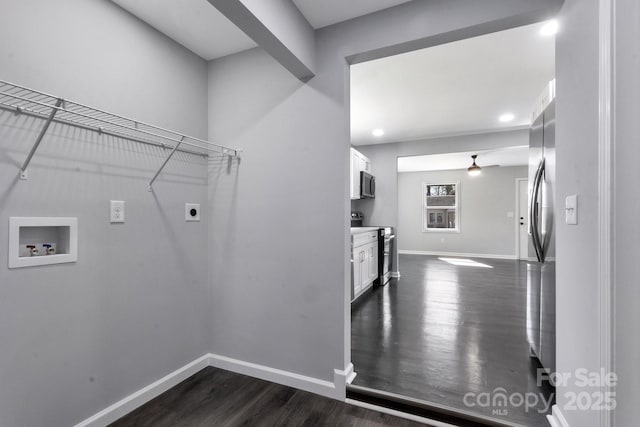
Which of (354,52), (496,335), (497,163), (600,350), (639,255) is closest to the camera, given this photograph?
(639,255)

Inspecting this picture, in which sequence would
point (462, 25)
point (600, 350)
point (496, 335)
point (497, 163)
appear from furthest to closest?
point (497, 163) < point (496, 335) < point (462, 25) < point (600, 350)

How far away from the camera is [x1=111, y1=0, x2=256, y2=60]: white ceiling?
172 centimetres

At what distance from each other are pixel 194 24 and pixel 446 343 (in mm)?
3164

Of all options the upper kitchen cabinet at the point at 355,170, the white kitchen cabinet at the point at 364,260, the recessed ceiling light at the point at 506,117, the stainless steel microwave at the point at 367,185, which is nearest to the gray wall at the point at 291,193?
the white kitchen cabinet at the point at 364,260

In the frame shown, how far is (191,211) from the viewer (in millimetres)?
2184

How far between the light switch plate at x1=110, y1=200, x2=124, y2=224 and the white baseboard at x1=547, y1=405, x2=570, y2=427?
2.66 m

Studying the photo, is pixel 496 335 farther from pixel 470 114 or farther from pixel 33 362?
pixel 33 362

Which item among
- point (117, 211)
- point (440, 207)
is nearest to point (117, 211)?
point (117, 211)

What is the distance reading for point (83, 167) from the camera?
5.09ft

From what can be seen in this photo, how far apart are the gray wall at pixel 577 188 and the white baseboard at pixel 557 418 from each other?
0.13ft

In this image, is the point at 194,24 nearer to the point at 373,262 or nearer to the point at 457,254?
the point at 373,262

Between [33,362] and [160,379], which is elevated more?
[33,362]

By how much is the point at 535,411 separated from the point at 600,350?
0.86 meters

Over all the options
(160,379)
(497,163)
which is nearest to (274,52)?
(160,379)
